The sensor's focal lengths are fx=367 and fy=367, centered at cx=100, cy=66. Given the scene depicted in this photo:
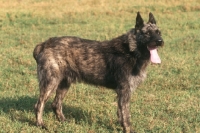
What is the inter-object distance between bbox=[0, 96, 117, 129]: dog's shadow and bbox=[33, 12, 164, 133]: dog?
1.69 ft

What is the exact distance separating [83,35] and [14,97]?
10.3m

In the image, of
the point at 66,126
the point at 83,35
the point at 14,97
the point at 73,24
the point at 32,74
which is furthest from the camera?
the point at 73,24

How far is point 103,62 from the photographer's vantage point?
670 cm

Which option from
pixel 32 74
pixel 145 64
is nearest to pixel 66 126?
pixel 145 64

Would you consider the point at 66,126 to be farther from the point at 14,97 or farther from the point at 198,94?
the point at 198,94

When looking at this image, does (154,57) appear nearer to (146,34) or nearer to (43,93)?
(146,34)

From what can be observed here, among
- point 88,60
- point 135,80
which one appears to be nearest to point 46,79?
point 88,60

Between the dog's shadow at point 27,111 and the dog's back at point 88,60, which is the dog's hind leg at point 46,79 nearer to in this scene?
the dog's back at point 88,60

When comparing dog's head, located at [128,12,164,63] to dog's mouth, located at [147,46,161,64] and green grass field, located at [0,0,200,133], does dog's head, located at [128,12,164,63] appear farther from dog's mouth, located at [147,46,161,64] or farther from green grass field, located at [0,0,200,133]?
green grass field, located at [0,0,200,133]

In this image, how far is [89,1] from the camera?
31.5 m

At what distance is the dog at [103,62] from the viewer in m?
6.52

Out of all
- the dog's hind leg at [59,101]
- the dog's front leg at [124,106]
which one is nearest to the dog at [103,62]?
the dog's front leg at [124,106]

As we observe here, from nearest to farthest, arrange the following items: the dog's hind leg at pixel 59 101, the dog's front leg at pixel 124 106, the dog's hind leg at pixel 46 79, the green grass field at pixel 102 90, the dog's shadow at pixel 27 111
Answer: the dog's front leg at pixel 124 106 < the dog's hind leg at pixel 46 79 < the green grass field at pixel 102 90 < the dog's shadow at pixel 27 111 < the dog's hind leg at pixel 59 101

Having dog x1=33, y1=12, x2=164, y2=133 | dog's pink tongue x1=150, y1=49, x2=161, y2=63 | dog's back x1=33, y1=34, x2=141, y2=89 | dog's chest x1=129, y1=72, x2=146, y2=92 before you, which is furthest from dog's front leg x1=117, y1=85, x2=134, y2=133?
dog's pink tongue x1=150, y1=49, x2=161, y2=63
